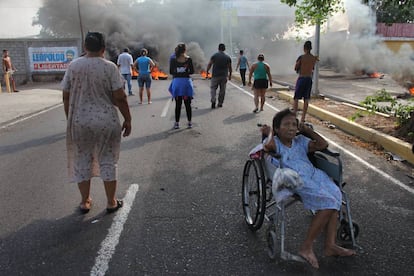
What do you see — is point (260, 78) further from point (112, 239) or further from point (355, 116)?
point (112, 239)

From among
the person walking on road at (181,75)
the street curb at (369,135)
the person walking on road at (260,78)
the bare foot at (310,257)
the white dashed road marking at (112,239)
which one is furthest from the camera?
the person walking on road at (260,78)

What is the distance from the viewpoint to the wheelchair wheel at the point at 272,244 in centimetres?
293

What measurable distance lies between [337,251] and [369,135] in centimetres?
471

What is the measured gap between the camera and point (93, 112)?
3.62 meters

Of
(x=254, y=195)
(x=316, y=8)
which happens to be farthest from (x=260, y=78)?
(x=254, y=195)

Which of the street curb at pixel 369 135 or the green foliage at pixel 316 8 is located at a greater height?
the green foliage at pixel 316 8

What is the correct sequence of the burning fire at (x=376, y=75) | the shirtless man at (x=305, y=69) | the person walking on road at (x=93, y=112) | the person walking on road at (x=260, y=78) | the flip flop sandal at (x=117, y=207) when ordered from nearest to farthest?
the person walking on road at (x=93, y=112), the flip flop sandal at (x=117, y=207), the shirtless man at (x=305, y=69), the person walking on road at (x=260, y=78), the burning fire at (x=376, y=75)

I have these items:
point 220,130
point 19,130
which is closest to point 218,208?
point 220,130

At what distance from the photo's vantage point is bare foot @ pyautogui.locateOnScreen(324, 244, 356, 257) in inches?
115

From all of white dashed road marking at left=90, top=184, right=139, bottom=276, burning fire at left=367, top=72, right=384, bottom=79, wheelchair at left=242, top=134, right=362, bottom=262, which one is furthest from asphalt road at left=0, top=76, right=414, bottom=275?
burning fire at left=367, top=72, right=384, bottom=79

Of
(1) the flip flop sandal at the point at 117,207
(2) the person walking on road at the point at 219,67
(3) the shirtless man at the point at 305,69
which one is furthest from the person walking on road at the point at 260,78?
(1) the flip flop sandal at the point at 117,207

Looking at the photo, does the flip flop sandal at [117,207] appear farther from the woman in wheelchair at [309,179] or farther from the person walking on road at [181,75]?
the person walking on road at [181,75]

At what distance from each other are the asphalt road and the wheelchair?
134 millimetres

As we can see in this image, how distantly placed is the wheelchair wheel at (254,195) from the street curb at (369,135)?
3248 mm
